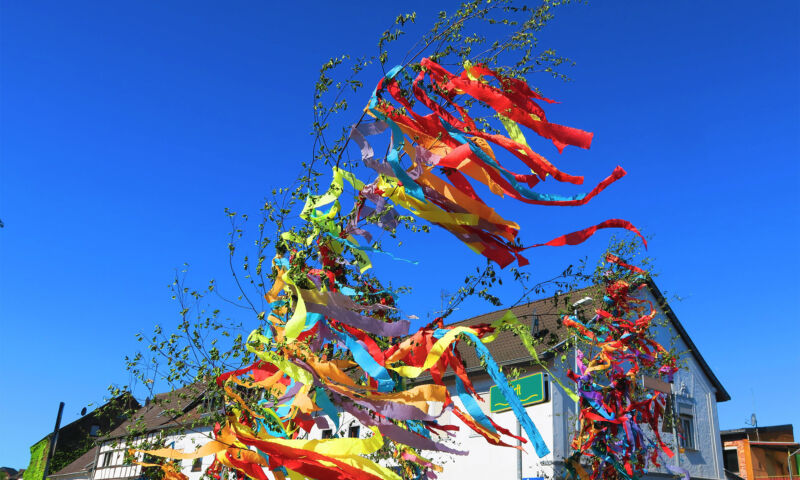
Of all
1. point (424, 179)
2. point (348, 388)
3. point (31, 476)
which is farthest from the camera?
point (31, 476)

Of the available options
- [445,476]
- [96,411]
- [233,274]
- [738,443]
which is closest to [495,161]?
[233,274]

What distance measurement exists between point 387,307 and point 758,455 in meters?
28.9

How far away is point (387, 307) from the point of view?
3826 mm

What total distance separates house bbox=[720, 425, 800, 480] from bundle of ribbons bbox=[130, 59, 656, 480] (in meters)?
26.1

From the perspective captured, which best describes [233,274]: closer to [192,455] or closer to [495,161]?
[192,455]

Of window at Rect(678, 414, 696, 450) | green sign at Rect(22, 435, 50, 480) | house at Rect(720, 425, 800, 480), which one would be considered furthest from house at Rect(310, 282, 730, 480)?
green sign at Rect(22, 435, 50, 480)

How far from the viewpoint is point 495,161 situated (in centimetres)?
363

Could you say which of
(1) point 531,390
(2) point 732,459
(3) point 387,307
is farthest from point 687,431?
(3) point 387,307

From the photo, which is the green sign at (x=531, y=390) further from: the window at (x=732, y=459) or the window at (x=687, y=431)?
the window at (x=732, y=459)

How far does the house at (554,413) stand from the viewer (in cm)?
1317

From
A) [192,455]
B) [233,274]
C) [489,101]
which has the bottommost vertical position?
[192,455]

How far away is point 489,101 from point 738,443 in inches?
1095

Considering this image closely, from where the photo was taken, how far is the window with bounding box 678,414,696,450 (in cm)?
1744

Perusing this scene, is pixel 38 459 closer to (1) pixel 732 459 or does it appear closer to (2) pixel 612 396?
(1) pixel 732 459
